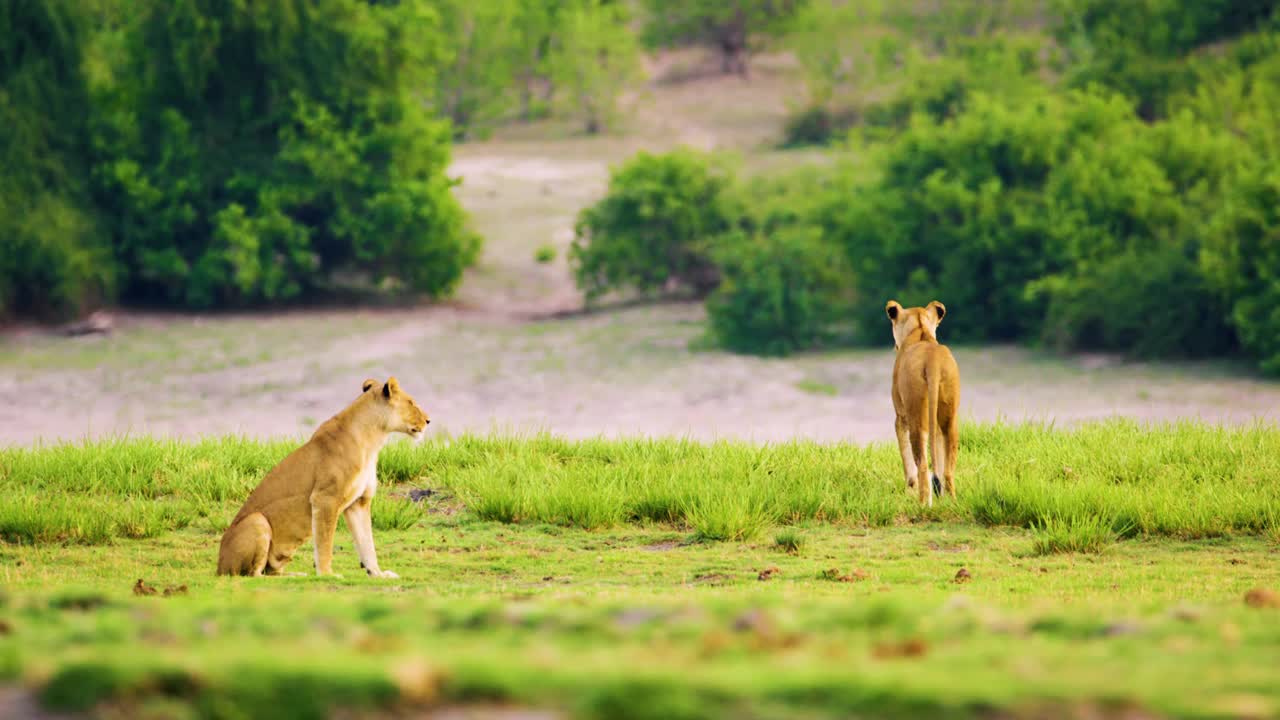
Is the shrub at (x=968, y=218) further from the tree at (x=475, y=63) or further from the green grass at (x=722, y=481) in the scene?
the tree at (x=475, y=63)

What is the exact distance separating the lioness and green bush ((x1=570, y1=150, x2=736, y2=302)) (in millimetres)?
19587

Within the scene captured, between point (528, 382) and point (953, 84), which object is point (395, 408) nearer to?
point (528, 382)

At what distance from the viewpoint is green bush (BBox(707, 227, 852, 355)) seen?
85.6ft

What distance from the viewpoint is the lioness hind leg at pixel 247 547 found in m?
8.49

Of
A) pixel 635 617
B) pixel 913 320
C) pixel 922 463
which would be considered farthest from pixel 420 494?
pixel 635 617

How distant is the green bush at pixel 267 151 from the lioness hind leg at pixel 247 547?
71.0 ft

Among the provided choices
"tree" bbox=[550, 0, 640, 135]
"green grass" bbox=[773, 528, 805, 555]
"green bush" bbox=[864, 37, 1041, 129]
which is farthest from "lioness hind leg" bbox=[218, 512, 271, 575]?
"tree" bbox=[550, 0, 640, 135]

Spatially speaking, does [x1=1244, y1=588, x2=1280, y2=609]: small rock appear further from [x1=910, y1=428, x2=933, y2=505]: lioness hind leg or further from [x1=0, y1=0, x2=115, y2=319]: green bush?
[x1=0, y1=0, x2=115, y2=319]: green bush

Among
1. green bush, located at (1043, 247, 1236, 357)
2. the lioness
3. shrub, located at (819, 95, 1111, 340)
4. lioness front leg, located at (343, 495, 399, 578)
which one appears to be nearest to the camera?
lioness front leg, located at (343, 495, 399, 578)

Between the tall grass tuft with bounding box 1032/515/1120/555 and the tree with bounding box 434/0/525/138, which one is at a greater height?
the tree with bounding box 434/0/525/138

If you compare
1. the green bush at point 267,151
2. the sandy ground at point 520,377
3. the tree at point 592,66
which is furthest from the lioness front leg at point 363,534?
the tree at point 592,66

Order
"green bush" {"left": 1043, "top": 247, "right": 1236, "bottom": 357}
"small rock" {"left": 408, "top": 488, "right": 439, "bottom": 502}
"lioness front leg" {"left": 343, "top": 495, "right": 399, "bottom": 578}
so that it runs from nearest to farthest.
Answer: "lioness front leg" {"left": 343, "top": 495, "right": 399, "bottom": 578}
"small rock" {"left": 408, "top": 488, "right": 439, "bottom": 502}
"green bush" {"left": 1043, "top": 247, "right": 1236, "bottom": 357}

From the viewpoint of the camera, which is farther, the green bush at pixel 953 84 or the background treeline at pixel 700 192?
the green bush at pixel 953 84

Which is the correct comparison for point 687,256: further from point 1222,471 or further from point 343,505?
point 343,505
